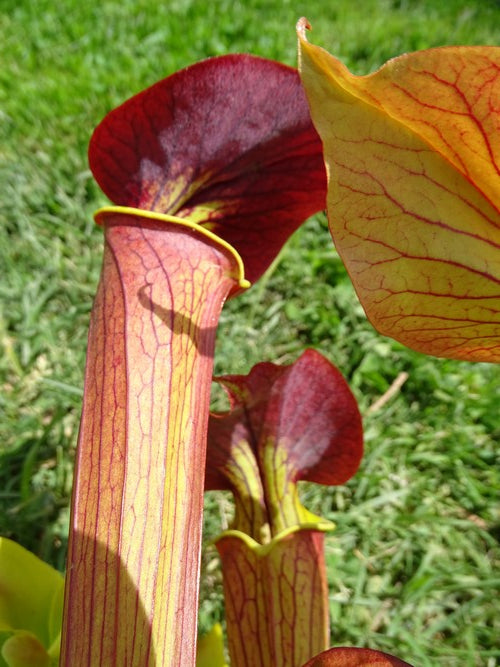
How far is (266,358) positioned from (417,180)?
1.17m

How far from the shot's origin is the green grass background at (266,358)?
4.82 feet

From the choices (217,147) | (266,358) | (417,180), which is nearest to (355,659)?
(417,180)

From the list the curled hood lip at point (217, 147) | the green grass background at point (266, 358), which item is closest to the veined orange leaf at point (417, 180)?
the curled hood lip at point (217, 147)

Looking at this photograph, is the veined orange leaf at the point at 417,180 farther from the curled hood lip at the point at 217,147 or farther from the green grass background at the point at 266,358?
the green grass background at the point at 266,358

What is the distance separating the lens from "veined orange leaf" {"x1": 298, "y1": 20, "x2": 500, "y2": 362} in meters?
0.52

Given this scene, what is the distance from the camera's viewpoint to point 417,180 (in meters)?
0.58

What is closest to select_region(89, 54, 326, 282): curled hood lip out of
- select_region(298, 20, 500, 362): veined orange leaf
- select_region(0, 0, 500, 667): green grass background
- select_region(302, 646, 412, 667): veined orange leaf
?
select_region(298, 20, 500, 362): veined orange leaf

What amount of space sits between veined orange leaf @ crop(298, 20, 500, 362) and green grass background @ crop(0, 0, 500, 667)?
1.02 meters

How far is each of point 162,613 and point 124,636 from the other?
44mm

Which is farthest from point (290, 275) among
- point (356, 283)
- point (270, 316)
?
point (356, 283)

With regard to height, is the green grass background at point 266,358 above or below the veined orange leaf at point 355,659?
above

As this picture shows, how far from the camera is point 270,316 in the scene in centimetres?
179

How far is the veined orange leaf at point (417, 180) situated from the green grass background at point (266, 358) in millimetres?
1025

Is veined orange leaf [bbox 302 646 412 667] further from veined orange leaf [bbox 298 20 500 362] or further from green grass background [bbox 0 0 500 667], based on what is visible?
green grass background [bbox 0 0 500 667]
